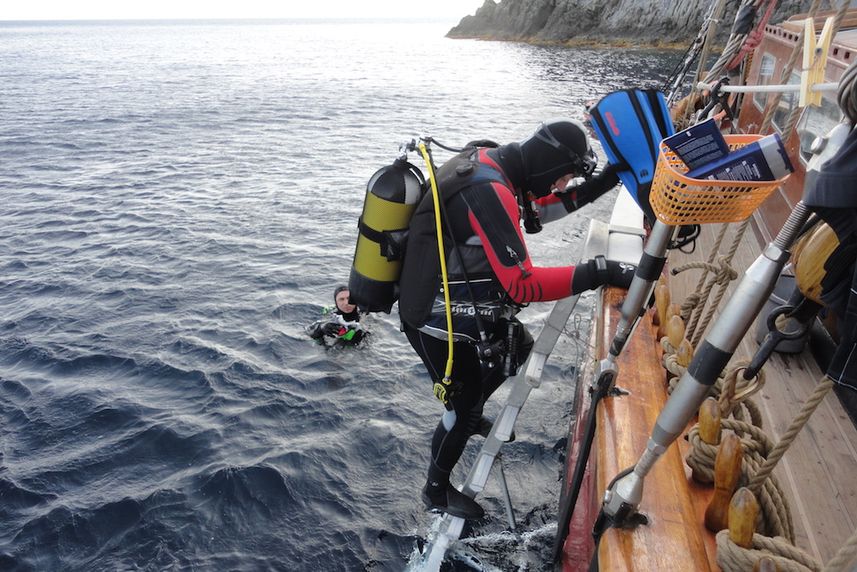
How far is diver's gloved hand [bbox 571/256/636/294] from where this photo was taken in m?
3.15

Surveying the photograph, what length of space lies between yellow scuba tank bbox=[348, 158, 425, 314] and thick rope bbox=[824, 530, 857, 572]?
2697mm

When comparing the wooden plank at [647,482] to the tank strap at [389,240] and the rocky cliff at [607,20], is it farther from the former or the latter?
the rocky cliff at [607,20]

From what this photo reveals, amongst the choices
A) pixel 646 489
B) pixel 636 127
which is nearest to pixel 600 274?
pixel 636 127

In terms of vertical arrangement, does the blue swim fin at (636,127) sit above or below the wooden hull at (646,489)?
above

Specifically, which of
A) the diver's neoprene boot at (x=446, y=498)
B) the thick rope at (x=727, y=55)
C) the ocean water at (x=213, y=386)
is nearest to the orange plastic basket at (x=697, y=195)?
the ocean water at (x=213, y=386)

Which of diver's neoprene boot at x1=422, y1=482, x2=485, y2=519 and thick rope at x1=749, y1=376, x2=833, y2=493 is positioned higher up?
thick rope at x1=749, y1=376, x2=833, y2=493

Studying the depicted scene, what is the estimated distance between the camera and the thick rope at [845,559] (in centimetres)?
150

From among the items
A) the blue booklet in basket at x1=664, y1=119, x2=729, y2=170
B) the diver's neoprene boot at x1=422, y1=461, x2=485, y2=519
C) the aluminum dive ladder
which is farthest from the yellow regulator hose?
the blue booklet in basket at x1=664, y1=119, x2=729, y2=170

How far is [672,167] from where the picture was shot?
198cm

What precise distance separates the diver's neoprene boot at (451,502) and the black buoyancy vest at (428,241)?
4.85ft

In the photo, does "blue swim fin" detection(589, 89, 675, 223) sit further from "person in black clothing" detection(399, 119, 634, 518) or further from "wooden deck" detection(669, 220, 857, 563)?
"wooden deck" detection(669, 220, 857, 563)

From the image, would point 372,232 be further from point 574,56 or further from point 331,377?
Answer: point 574,56

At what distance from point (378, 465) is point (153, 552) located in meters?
2.24

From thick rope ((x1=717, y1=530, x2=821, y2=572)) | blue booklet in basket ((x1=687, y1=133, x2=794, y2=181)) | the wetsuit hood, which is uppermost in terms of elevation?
blue booklet in basket ((x1=687, y1=133, x2=794, y2=181))
